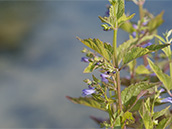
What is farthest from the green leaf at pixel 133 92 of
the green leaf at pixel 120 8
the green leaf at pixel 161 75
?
the green leaf at pixel 120 8

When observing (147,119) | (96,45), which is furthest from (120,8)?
(147,119)

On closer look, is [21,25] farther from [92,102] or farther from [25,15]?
[92,102]

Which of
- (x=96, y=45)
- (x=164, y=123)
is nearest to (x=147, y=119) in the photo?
(x=164, y=123)

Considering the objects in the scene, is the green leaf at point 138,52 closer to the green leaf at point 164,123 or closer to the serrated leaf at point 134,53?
the serrated leaf at point 134,53

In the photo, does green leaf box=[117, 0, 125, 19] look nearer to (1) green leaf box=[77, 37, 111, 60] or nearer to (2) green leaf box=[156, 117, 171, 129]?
(1) green leaf box=[77, 37, 111, 60]

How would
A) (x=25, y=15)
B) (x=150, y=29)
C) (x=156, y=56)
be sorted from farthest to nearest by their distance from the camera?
(x=25, y=15) → (x=156, y=56) → (x=150, y=29)

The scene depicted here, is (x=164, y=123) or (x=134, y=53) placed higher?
(x=134, y=53)

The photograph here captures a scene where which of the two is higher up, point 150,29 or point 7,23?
point 7,23

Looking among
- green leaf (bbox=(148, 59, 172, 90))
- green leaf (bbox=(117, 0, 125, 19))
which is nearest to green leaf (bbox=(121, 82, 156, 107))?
green leaf (bbox=(148, 59, 172, 90))

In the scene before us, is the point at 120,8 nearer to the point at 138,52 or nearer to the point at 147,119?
the point at 138,52

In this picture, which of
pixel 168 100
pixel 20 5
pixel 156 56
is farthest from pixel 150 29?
pixel 20 5
